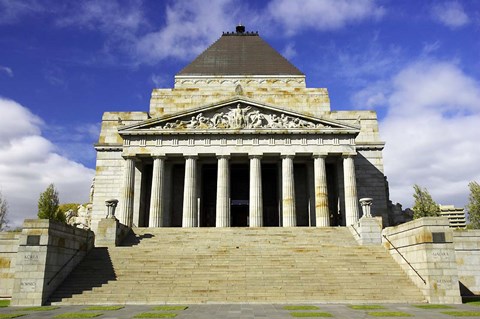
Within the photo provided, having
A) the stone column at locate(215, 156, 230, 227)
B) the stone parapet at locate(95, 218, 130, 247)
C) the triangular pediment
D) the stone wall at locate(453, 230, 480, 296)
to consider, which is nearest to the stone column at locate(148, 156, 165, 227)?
the triangular pediment

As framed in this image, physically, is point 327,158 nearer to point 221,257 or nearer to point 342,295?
point 221,257

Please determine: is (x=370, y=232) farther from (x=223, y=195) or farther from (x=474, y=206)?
(x=474, y=206)

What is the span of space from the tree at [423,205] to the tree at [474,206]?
3.64 meters

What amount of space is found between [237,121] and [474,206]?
31620mm

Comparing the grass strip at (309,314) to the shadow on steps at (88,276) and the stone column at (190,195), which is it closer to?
the shadow on steps at (88,276)

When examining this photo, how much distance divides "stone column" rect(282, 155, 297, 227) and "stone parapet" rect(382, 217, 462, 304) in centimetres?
1433

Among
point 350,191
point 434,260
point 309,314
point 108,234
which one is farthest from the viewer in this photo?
point 350,191

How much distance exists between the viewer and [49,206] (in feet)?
177

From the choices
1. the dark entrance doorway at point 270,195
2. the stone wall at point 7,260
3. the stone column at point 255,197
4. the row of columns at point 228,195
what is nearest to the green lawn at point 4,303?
the stone wall at point 7,260

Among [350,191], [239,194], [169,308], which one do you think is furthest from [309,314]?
[239,194]

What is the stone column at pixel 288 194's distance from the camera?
3478 cm

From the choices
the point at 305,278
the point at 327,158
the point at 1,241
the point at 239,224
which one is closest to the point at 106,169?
the point at 239,224

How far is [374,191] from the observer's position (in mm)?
40562

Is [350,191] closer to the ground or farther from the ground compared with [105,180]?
closer to the ground
